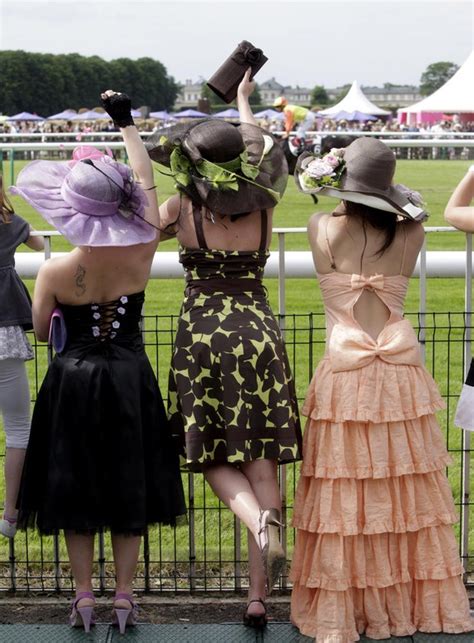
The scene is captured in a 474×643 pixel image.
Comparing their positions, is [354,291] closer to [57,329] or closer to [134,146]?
[134,146]

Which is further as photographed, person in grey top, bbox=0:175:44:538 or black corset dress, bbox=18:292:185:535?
person in grey top, bbox=0:175:44:538

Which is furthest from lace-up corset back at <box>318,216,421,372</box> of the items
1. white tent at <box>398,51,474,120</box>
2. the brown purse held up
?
white tent at <box>398,51,474,120</box>

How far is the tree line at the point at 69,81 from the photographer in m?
148

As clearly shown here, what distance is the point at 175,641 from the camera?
13.3 feet

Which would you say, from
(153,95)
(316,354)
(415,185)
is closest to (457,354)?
(316,354)

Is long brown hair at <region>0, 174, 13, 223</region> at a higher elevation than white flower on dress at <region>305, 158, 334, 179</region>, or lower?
lower

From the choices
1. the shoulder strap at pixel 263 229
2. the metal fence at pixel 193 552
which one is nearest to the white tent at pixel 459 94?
the metal fence at pixel 193 552

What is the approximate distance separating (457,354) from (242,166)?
194 inches

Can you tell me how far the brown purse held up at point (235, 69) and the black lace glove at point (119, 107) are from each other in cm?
51

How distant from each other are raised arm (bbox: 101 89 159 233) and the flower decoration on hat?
1.75ft

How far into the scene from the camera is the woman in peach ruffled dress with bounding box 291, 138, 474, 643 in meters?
3.85

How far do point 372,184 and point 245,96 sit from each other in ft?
2.26

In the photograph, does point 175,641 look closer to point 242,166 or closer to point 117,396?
point 117,396

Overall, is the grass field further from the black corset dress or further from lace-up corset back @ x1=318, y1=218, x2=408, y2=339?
the black corset dress
